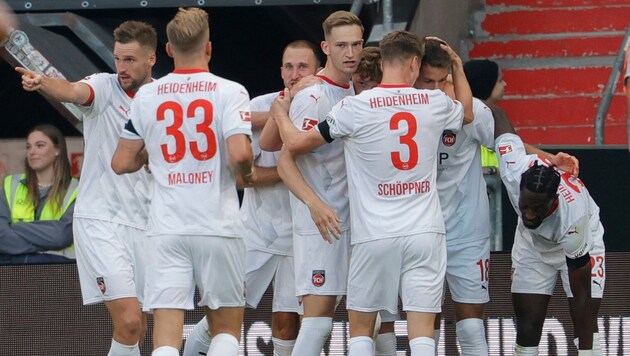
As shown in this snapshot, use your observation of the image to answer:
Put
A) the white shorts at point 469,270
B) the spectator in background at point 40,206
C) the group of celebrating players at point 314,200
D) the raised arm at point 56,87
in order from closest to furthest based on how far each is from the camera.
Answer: the group of celebrating players at point 314,200, the raised arm at point 56,87, the white shorts at point 469,270, the spectator in background at point 40,206

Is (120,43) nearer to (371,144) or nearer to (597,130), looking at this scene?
(371,144)

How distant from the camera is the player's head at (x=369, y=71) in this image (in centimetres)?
800

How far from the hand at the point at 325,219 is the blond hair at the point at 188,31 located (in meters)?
1.16

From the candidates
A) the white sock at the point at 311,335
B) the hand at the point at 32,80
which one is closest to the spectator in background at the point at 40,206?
the hand at the point at 32,80

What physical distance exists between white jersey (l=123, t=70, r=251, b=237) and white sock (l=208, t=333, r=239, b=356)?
53cm

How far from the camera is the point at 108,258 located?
25.6ft

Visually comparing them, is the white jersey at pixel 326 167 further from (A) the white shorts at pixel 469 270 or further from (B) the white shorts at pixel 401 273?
(A) the white shorts at pixel 469 270

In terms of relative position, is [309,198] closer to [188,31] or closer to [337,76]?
[337,76]

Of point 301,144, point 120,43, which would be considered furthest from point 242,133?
point 120,43

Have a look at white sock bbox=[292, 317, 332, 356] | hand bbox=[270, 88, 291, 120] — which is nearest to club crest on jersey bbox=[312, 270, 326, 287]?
white sock bbox=[292, 317, 332, 356]

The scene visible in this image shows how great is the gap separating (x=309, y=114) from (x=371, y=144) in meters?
0.59

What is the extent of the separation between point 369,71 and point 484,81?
4.84 ft

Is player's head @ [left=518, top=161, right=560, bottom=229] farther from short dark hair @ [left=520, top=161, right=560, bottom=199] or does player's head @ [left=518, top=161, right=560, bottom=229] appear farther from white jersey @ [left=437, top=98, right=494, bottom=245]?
white jersey @ [left=437, top=98, right=494, bottom=245]

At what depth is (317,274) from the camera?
773 centimetres
